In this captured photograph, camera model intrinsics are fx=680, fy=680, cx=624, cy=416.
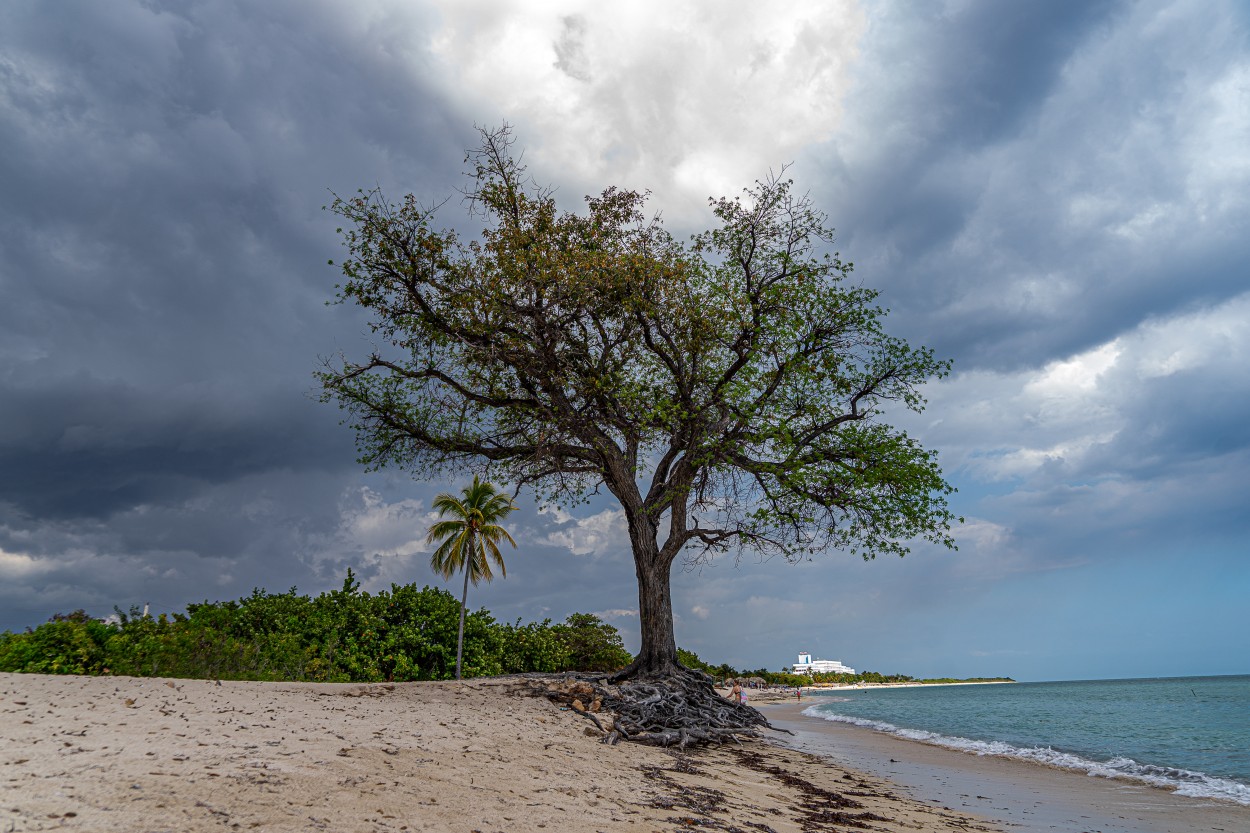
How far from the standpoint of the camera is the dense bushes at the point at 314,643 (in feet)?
45.4

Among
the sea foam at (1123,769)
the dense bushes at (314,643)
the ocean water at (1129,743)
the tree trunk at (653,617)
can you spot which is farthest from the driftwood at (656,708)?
the ocean water at (1129,743)

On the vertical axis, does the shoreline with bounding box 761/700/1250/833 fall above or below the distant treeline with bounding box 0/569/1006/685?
below

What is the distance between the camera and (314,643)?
20016 mm

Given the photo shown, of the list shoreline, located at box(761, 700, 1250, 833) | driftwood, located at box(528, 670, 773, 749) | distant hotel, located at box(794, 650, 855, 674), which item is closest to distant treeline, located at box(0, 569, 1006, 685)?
driftwood, located at box(528, 670, 773, 749)

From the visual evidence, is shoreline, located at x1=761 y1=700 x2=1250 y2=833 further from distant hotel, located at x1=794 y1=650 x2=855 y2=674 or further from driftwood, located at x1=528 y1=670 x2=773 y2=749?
distant hotel, located at x1=794 y1=650 x2=855 y2=674

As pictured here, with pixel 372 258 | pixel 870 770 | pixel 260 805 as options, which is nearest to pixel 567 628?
pixel 870 770

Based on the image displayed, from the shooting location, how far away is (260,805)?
5.28m

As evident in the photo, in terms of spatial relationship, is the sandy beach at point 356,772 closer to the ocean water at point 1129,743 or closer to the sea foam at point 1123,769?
the sea foam at point 1123,769

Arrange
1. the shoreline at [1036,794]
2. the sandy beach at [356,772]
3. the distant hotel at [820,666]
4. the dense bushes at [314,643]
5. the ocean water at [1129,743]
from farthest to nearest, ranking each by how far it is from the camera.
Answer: the distant hotel at [820,666] → the ocean water at [1129,743] → the dense bushes at [314,643] → the shoreline at [1036,794] → the sandy beach at [356,772]

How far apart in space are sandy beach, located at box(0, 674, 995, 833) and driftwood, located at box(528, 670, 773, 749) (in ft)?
2.99

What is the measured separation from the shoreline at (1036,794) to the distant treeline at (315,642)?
10.3 metres

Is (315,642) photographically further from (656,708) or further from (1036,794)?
(1036,794)

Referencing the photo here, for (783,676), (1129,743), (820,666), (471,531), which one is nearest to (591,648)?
(471,531)

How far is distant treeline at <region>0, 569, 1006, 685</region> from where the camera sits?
13.9 meters
